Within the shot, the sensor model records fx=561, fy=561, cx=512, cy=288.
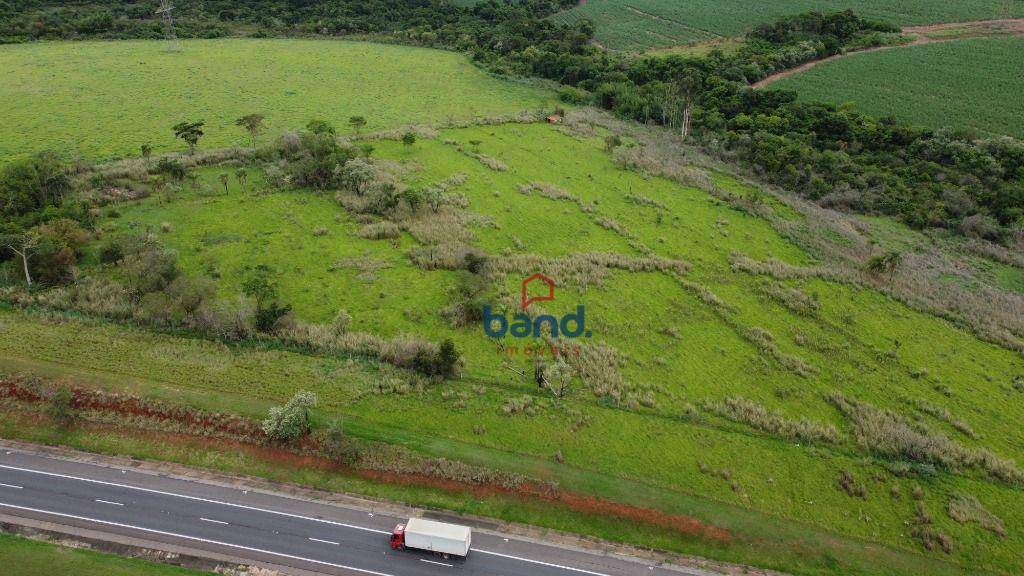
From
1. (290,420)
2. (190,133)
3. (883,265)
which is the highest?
(190,133)

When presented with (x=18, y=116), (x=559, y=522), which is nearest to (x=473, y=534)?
(x=559, y=522)

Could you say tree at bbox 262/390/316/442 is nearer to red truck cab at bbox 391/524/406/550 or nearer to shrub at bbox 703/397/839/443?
red truck cab at bbox 391/524/406/550

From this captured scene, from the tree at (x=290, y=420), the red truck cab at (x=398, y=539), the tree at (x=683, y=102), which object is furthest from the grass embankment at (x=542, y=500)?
the tree at (x=683, y=102)

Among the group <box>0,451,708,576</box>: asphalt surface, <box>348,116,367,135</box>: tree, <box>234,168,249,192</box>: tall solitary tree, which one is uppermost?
<box>348,116,367,135</box>: tree

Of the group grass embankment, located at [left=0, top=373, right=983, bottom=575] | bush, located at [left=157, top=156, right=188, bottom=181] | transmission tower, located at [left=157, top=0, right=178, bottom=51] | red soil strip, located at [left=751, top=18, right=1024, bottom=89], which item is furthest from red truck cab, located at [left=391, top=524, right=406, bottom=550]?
transmission tower, located at [left=157, top=0, right=178, bottom=51]

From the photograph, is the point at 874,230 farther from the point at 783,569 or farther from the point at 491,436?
the point at 491,436

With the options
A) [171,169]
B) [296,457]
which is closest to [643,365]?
[296,457]

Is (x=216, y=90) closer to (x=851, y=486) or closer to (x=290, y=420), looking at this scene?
(x=290, y=420)
